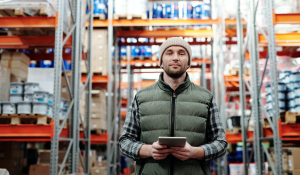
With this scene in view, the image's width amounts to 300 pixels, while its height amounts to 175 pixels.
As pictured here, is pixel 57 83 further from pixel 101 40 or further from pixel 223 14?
pixel 223 14

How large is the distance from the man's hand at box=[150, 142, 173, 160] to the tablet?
5cm

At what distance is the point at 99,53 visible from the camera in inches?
316

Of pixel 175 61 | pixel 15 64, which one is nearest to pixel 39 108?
pixel 15 64

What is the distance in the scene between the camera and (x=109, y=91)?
784 cm

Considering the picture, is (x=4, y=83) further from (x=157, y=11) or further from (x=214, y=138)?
(x=157, y=11)

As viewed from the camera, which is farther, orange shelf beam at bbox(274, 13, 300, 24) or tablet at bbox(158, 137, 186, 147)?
orange shelf beam at bbox(274, 13, 300, 24)

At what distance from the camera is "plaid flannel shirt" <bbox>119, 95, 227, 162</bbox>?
7.45ft

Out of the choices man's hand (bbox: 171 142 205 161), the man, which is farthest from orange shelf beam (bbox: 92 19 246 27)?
man's hand (bbox: 171 142 205 161)

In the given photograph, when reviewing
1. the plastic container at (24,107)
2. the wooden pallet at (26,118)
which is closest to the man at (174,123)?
the wooden pallet at (26,118)

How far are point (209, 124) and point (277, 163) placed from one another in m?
2.52

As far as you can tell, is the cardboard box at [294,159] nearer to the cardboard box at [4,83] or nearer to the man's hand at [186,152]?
the man's hand at [186,152]

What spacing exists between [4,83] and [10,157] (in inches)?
72.8

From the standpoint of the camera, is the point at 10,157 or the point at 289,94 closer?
the point at 289,94

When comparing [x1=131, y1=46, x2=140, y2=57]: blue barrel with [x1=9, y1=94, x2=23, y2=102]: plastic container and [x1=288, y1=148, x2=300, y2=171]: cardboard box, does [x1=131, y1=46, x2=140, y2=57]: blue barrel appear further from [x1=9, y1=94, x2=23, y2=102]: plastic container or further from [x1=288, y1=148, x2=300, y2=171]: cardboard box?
[x1=288, y1=148, x2=300, y2=171]: cardboard box
